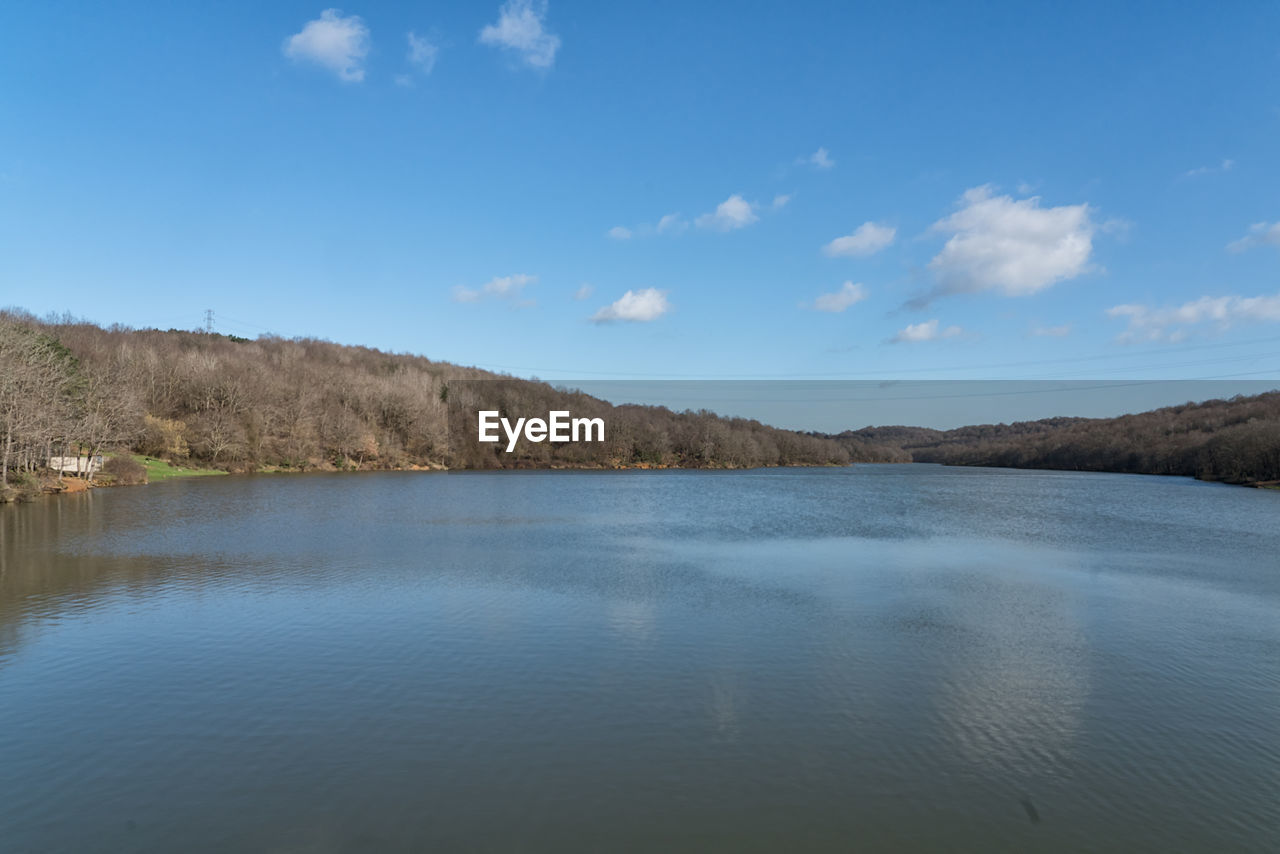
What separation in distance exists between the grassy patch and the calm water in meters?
33.7

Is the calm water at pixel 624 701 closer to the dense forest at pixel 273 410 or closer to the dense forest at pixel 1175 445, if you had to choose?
the dense forest at pixel 273 410

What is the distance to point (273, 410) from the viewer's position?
6406cm

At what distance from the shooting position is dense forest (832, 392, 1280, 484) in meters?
67.2

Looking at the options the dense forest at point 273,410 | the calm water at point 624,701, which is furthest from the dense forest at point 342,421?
the calm water at point 624,701

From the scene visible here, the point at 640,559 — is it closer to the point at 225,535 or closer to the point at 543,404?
the point at 225,535

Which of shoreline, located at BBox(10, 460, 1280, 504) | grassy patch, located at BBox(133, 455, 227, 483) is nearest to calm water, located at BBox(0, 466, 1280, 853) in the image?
shoreline, located at BBox(10, 460, 1280, 504)

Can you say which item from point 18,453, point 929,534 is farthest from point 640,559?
point 18,453

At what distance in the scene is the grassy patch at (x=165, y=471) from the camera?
49572 mm

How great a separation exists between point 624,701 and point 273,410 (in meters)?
63.9
